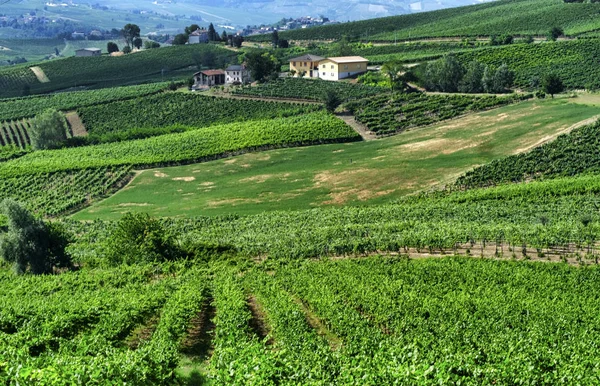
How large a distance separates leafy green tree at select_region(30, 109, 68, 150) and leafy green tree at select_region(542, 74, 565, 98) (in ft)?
324

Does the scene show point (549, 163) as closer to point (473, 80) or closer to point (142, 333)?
point (473, 80)

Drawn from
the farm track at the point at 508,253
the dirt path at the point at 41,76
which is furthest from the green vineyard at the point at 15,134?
the farm track at the point at 508,253

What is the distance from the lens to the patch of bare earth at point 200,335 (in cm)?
2872

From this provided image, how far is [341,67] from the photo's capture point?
492 ft

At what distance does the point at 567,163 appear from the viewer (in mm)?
71562

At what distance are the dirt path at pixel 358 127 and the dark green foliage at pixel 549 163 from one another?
27.6 metres

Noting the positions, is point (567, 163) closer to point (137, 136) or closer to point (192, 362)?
point (192, 362)

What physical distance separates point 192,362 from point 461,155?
62527 millimetres

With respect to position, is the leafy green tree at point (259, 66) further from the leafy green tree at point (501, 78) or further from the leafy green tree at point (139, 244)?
the leafy green tree at point (139, 244)

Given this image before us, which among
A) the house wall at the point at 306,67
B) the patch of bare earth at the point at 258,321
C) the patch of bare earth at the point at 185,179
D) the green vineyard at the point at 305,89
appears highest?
the house wall at the point at 306,67

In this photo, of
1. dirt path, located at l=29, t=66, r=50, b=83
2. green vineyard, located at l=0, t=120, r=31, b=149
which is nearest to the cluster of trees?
green vineyard, located at l=0, t=120, r=31, b=149

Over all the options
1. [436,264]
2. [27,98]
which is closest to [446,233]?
[436,264]

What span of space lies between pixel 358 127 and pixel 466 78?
31682mm

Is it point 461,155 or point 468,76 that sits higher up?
point 468,76
